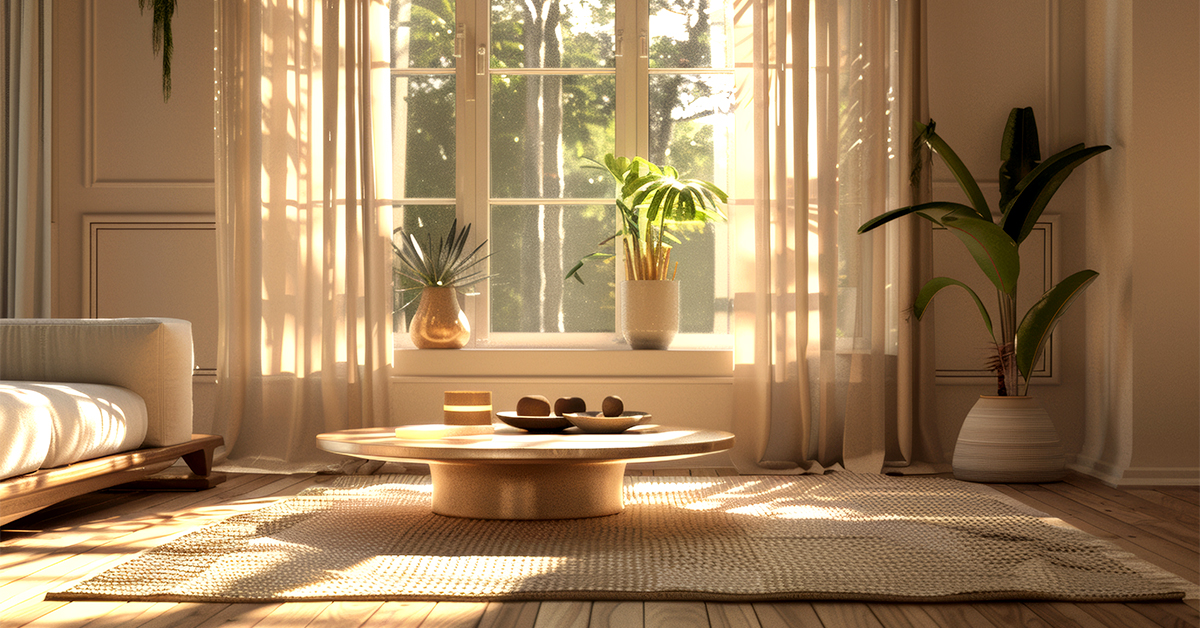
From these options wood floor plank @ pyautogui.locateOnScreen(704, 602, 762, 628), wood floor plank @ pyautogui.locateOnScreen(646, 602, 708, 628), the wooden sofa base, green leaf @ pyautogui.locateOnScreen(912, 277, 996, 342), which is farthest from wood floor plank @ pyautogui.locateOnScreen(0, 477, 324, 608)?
green leaf @ pyautogui.locateOnScreen(912, 277, 996, 342)

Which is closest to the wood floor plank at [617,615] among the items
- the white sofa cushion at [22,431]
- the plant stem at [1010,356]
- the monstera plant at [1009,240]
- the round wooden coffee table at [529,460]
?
the round wooden coffee table at [529,460]

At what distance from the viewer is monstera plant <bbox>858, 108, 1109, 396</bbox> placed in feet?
10.9

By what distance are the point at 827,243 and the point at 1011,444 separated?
100cm

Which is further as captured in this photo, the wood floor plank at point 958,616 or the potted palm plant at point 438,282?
the potted palm plant at point 438,282

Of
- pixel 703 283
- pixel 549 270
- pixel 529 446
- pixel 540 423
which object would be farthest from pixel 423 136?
pixel 529 446

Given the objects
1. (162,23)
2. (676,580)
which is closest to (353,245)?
(162,23)

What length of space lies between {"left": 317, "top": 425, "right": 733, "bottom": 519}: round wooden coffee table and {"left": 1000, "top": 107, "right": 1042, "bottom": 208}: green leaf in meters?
1.90

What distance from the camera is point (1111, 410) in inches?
138

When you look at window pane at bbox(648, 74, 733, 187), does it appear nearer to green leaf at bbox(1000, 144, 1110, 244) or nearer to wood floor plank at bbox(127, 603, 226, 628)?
green leaf at bbox(1000, 144, 1110, 244)

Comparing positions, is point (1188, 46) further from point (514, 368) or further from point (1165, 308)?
point (514, 368)

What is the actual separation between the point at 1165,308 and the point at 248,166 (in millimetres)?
3459

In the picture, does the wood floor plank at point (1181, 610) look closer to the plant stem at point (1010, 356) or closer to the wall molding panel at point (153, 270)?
the plant stem at point (1010, 356)

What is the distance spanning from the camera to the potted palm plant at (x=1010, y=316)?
10.8ft

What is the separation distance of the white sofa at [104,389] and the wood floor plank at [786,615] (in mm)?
1766
